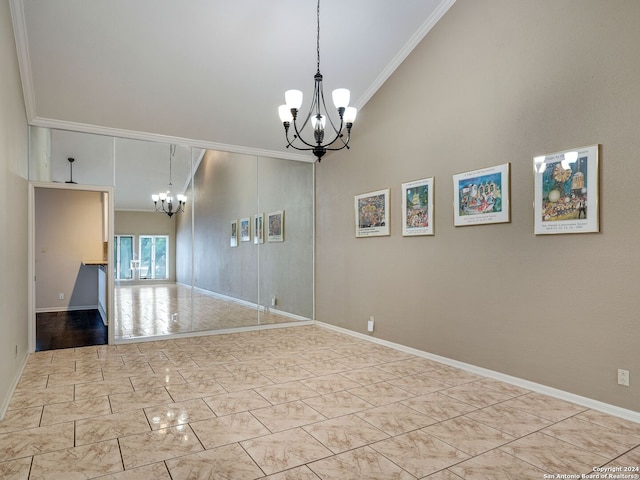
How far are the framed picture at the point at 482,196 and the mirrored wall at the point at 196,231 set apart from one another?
303cm

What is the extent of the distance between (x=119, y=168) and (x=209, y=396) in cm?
343

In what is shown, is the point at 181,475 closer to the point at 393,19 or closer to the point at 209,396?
the point at 209,396

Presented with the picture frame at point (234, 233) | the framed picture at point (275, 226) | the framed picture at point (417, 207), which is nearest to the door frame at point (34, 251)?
the picture frame at point (234, 233)

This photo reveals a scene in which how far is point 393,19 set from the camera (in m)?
4.42

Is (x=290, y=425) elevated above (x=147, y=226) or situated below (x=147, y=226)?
below

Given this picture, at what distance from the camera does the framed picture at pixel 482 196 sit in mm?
3775

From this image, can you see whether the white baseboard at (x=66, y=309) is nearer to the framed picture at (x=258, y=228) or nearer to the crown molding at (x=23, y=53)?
the framed picture at (x=258, y=228)

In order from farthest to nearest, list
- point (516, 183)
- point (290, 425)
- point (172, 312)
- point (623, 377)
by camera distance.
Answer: point (172, 312)
point (516, 183)
point (623, 377)
point (290, 425)

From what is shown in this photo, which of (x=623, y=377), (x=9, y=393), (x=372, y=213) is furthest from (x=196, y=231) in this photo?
(x=623, y=377)

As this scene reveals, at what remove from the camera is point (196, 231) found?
589 centimetres

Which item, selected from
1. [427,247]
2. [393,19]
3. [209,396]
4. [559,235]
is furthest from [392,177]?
[209,396]

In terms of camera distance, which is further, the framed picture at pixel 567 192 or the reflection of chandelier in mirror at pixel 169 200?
the reflection of chandelier in mirror at pixel 169 200

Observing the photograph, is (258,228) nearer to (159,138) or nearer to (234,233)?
(234,233)

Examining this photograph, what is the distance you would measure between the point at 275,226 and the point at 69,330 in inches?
135
